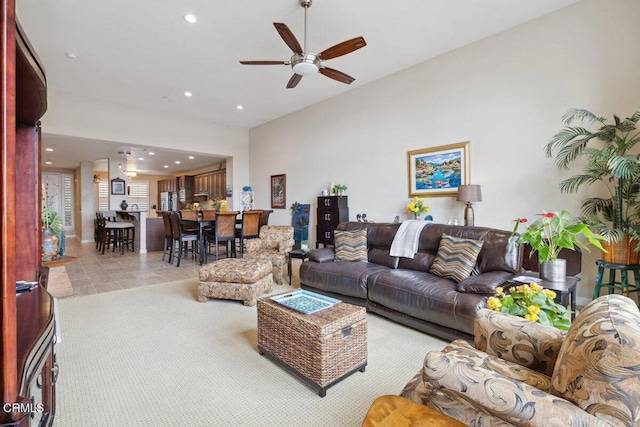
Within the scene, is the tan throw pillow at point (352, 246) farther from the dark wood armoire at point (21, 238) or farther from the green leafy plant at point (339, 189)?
the dark wood armoire at point (21, 238)

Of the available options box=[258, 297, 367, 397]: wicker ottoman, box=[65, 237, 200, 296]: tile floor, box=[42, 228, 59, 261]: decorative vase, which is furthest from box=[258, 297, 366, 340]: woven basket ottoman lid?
box=[65, 237, 200, 296]: tile floor

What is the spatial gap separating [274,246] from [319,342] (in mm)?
3181

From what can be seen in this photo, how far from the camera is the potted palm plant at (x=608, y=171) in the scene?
2682 mm

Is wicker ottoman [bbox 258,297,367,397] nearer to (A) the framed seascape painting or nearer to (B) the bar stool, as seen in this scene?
(B) the bar stool

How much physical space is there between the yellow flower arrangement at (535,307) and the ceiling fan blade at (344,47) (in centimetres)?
255

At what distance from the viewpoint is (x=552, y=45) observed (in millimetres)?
3457

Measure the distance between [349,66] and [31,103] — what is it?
4317mm

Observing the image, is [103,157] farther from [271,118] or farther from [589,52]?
[589,52]

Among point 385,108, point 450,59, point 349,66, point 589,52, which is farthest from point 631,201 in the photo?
point 349,66

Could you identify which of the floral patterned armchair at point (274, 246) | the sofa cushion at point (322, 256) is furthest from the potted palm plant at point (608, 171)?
the floral patterned armchair at point (274, 246)

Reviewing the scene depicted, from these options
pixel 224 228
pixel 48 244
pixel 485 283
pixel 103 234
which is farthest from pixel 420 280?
pixel 103 234

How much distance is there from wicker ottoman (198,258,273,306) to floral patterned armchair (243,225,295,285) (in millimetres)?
764

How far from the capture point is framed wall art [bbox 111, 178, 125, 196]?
28.8 feet

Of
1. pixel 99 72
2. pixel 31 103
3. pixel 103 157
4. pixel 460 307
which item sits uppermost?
pixel 99 72
